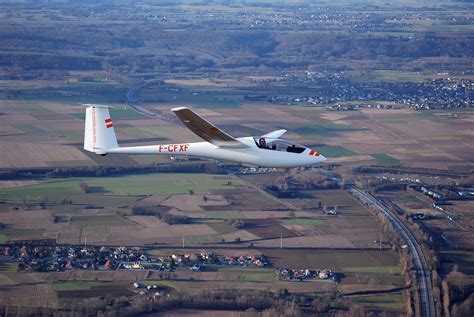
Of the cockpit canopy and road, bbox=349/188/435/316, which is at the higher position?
the cockpit canopy

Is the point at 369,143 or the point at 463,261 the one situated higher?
the point at 369,143

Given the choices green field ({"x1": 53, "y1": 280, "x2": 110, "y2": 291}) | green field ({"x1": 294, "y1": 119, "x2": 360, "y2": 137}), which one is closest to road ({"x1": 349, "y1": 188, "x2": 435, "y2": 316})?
green field ({"x1": 53, "y1": 280, "x2": 110, "y2": 291})

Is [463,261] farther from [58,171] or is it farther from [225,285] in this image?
[58,171]

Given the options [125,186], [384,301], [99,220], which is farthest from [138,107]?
[384,301]

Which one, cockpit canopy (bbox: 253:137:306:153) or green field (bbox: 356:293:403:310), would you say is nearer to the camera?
cockpit canopy (bbox: 253:137:306:153)

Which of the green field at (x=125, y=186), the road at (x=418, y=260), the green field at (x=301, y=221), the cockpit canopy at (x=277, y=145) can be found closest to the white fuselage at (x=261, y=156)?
the cockpit canopy at (x=277, y=145)

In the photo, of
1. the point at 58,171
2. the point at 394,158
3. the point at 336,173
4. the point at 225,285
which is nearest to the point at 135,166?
the point at 58,171

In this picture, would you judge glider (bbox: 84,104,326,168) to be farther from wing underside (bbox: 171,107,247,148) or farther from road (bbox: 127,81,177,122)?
road (bbox: 127,81,177,122)
